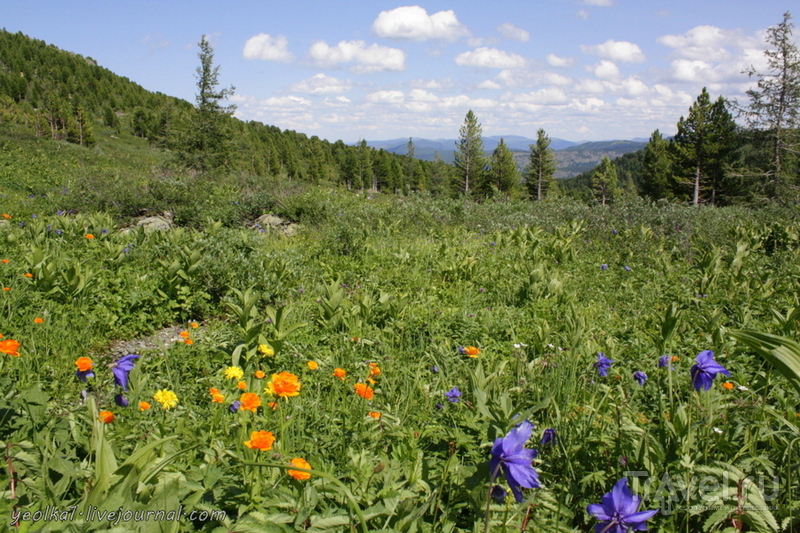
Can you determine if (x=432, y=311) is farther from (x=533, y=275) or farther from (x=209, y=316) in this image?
(x=209, y=316)

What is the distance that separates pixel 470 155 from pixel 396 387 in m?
57.1

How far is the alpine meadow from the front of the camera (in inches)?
59.1

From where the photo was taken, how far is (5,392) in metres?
2.15

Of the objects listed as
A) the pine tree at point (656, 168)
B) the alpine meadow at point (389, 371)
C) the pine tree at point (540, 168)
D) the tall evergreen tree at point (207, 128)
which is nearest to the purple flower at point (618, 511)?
the alpine meadow at point (389, 371)

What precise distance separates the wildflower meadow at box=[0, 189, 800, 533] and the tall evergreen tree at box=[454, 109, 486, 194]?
49.8m

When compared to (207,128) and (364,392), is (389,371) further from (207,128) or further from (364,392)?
(207,128)

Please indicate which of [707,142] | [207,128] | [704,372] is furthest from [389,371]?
[707,142]

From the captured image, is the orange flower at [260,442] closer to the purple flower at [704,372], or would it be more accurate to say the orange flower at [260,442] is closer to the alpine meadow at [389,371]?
the alpine meadow at [389,371]

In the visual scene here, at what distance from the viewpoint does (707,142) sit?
35656 millimetres

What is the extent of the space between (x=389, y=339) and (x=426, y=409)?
4.30 ft

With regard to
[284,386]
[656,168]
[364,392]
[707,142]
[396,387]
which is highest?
[707,142]

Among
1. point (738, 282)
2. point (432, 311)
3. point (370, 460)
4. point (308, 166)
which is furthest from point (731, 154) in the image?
point (308, 166)

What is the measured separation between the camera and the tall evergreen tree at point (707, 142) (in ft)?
117

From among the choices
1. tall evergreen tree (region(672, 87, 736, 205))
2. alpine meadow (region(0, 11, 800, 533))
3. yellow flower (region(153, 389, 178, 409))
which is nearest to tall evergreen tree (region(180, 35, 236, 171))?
alpine meadow (region(0, 11, 800, 533))
